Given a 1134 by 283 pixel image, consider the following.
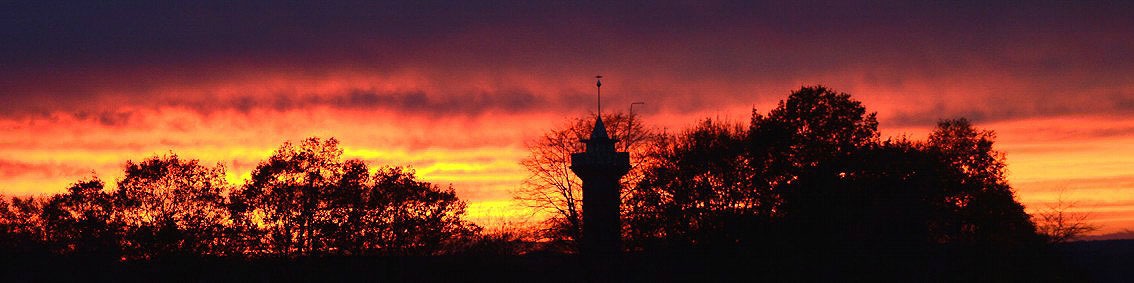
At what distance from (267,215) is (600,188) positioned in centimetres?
2353

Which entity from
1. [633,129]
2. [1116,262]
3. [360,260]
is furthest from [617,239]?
[1116,262]

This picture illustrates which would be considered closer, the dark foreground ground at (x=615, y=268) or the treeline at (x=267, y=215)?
the dark foreground ground at (x=615, y=268)

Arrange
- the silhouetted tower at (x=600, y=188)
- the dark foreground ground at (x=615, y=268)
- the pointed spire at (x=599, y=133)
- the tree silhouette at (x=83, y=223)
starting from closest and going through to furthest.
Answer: the dark foreground ground at (x=615, y=268)
the silhouetted tower at (x=600, y=188)
the pointed spire at (x=599, y=133)
the tree silhouette at (x=83, y=223)

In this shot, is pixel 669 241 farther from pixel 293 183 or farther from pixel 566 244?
pixel 293 183

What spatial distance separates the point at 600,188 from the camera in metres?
59.5

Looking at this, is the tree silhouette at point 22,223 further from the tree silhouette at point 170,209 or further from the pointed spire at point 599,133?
the pointed spire at point 599,133

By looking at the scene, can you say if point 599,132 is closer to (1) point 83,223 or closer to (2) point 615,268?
(2) point 615,268

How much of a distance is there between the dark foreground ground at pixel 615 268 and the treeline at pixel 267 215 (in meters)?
1.29

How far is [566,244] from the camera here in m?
57.4

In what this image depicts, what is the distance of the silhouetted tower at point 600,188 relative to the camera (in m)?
57.1

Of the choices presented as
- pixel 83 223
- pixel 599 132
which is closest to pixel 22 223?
pixel 83 223

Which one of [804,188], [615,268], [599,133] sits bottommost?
→ [615,268]

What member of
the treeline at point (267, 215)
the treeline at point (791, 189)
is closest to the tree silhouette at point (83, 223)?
the treeline at point (267, 215)

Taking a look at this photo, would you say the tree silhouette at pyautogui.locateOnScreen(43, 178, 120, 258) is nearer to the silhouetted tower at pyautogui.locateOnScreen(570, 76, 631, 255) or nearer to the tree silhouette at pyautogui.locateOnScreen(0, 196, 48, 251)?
the tree silhouette at pyautogui.locateOnScreen(0, 196, 48, 251)
